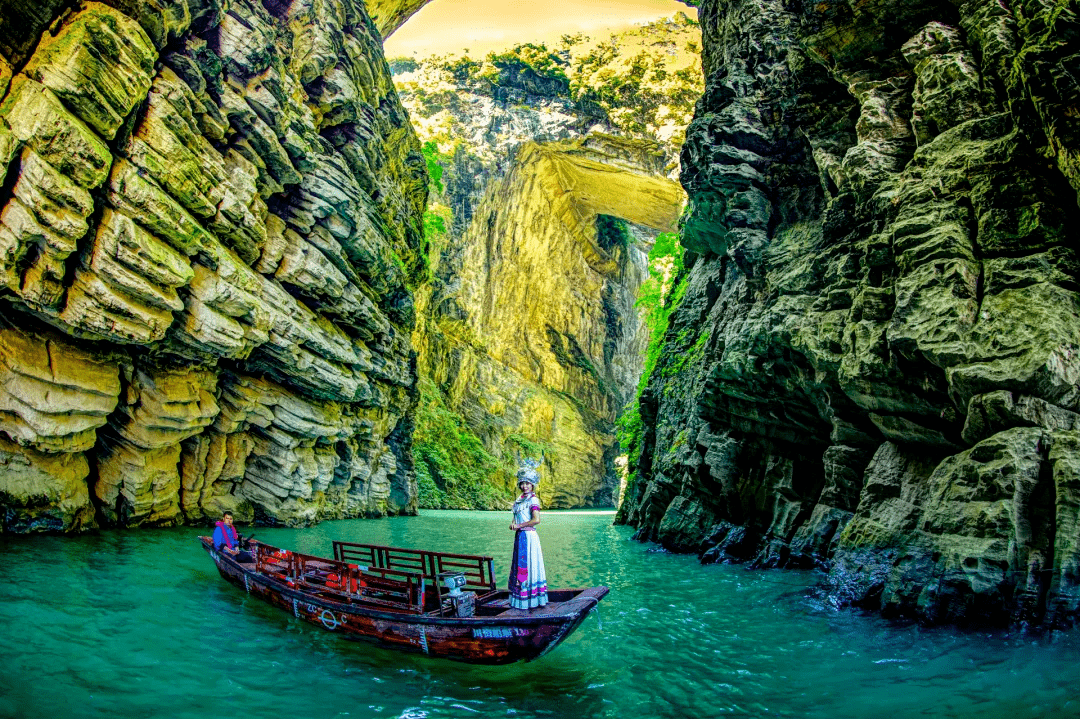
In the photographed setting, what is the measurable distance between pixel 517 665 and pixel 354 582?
3.05 m

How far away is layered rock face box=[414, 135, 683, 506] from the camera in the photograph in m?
45.4

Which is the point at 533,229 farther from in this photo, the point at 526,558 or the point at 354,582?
the point at 526,558

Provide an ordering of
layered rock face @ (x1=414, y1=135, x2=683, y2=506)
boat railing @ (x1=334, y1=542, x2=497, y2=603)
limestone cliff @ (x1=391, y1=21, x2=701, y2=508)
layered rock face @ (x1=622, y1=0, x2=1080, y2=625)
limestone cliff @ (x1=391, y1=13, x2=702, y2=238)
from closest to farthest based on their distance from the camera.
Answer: layered rock face @ (x1=622, y1=0, x2=1080, y2=625) < boat railing @ (x1=334, y1=542, x2=497, y2=603) < limestone cliff @ (x1=391, y1=21, x2=701, y2=508) < limestone cliff @ (x1=391, y1=13, x2=702, y2=238) < layered rock face @ (x1=414, y1=135, x2=683, y2=506)

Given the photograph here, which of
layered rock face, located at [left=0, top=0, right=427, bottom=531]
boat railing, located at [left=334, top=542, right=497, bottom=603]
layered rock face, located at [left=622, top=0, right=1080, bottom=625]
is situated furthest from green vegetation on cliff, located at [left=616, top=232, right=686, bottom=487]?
boat railing, located at [left=334, top=542, right=497, bottom=603]

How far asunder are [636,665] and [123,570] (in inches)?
384

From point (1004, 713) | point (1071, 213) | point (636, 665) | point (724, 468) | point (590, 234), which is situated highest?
point (590, 234)

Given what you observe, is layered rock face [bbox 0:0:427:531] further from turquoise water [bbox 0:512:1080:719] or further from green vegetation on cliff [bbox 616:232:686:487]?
green vegetation on cliff [bbox 616:232:686:487]

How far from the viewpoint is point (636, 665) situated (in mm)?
7398

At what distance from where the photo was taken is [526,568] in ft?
25.2

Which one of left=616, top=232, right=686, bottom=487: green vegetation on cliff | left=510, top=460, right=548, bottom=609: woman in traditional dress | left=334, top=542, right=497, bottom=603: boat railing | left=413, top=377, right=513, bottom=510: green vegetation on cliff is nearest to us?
left=510, top=460, right=548, bottom=609: woman in traditional dress

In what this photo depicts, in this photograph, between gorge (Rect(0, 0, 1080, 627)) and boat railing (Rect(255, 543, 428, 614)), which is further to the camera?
gorge (Rect(0, 0, 1080, 627))

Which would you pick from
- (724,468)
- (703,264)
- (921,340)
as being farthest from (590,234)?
(921,340)

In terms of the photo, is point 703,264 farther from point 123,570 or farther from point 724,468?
point 123,570

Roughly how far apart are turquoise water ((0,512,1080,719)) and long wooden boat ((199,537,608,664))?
0.77 feet
